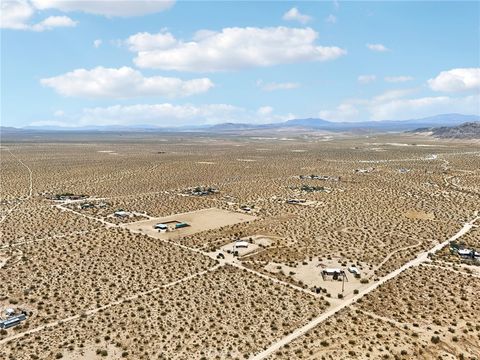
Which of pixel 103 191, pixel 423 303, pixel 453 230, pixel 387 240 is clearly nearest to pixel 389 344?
pixel 423 303

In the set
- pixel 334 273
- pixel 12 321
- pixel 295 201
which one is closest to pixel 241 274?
pixel 334 273

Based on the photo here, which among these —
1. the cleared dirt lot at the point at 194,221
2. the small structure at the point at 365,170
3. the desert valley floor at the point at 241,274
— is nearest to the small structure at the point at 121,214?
the desert valley floor at the point at 241,274

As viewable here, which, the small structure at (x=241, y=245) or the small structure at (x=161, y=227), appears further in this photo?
the small structure at (x=161, y=227)

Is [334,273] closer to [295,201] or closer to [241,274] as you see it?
[241,274]

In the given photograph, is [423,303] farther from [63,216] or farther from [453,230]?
[63,216]

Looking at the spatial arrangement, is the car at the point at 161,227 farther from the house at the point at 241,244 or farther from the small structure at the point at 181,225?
the house at the point at 241,244

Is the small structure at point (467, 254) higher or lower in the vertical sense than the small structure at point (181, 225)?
lower
